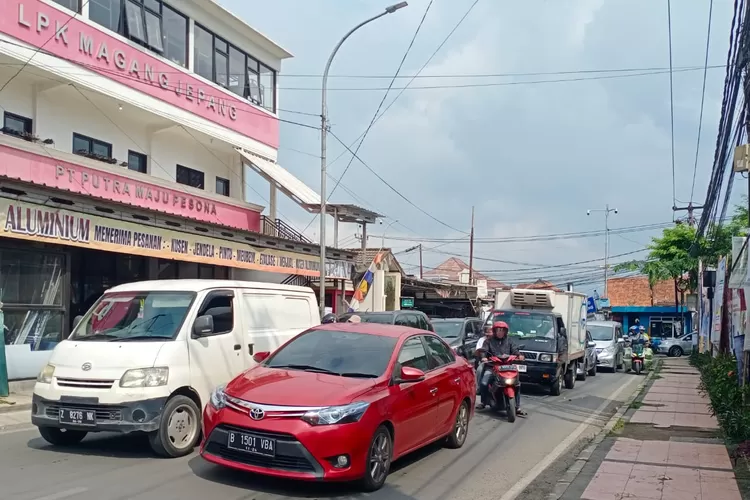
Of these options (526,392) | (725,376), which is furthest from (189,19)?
(725,376)

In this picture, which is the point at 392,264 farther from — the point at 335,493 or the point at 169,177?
the point at 335,493

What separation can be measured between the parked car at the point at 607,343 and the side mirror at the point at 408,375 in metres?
19.0

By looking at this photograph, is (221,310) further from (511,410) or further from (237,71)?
(237,71)

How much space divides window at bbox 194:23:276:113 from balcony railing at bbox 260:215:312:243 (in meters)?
3.84

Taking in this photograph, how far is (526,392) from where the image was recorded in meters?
17.2

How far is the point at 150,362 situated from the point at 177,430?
85 cm

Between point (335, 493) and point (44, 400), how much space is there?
3498mm

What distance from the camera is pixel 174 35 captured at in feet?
65.3

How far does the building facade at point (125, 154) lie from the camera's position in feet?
45.6

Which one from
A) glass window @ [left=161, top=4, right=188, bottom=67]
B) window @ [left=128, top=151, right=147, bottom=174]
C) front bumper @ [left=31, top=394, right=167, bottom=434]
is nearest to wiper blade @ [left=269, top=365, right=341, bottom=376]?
front bumper @ [left=31, top=394, right=167, bottom=434]

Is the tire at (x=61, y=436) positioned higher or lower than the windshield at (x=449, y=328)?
lower

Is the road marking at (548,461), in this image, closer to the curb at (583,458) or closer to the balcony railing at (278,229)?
the curb at (583,458)

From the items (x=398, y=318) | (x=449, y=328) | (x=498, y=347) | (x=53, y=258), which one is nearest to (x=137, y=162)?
(x=53, y=258)

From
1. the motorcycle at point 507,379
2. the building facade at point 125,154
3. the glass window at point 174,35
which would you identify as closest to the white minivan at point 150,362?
the motorcycle at point 507,379
